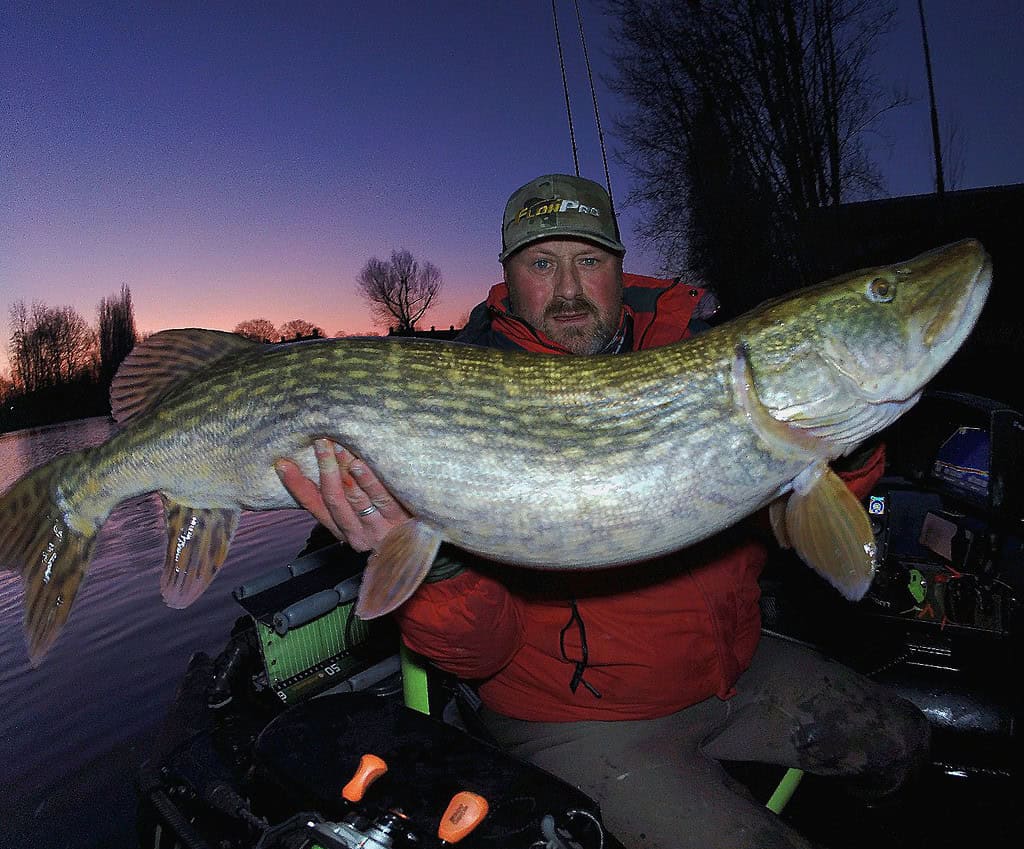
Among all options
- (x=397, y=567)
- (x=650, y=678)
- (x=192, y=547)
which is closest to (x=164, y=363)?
(x=192, y=547)

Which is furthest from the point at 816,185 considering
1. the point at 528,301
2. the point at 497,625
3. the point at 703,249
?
the point at 497,625

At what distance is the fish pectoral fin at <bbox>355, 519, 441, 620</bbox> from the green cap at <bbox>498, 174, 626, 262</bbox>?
1534 millimetres

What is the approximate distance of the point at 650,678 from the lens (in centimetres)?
196

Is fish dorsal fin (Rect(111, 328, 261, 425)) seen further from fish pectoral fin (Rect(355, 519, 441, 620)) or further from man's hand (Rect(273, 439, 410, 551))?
fish pectoral fin (Rect(355, 519, 441, 620))

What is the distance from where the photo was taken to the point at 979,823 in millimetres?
2350

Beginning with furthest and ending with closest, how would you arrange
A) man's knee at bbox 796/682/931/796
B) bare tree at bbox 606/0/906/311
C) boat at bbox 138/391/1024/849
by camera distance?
1. bare tree at bbox 606/0/906/311
2. man's knee at bbox 796/682/931/796
3. boat at bbox 138/391/1024/849

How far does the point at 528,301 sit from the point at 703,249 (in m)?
20.8

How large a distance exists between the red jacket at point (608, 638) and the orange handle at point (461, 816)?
0.52 meters

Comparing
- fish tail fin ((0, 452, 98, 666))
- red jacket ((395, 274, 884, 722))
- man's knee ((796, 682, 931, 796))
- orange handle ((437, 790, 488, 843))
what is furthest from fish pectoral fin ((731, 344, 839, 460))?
fish tail fin ((0, 452, 98, 666))

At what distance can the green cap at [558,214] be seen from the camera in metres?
2.65

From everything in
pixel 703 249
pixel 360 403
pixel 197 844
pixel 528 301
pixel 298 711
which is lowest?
pixel 197 844

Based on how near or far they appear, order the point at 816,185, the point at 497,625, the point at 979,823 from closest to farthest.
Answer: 1. the point at 497,625
2. the point at 979,823
3. the point at 816,185

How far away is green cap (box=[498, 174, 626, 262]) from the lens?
2.65 m

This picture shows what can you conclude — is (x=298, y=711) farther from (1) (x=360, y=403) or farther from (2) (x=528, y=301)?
(2) (x=528, y=301)
